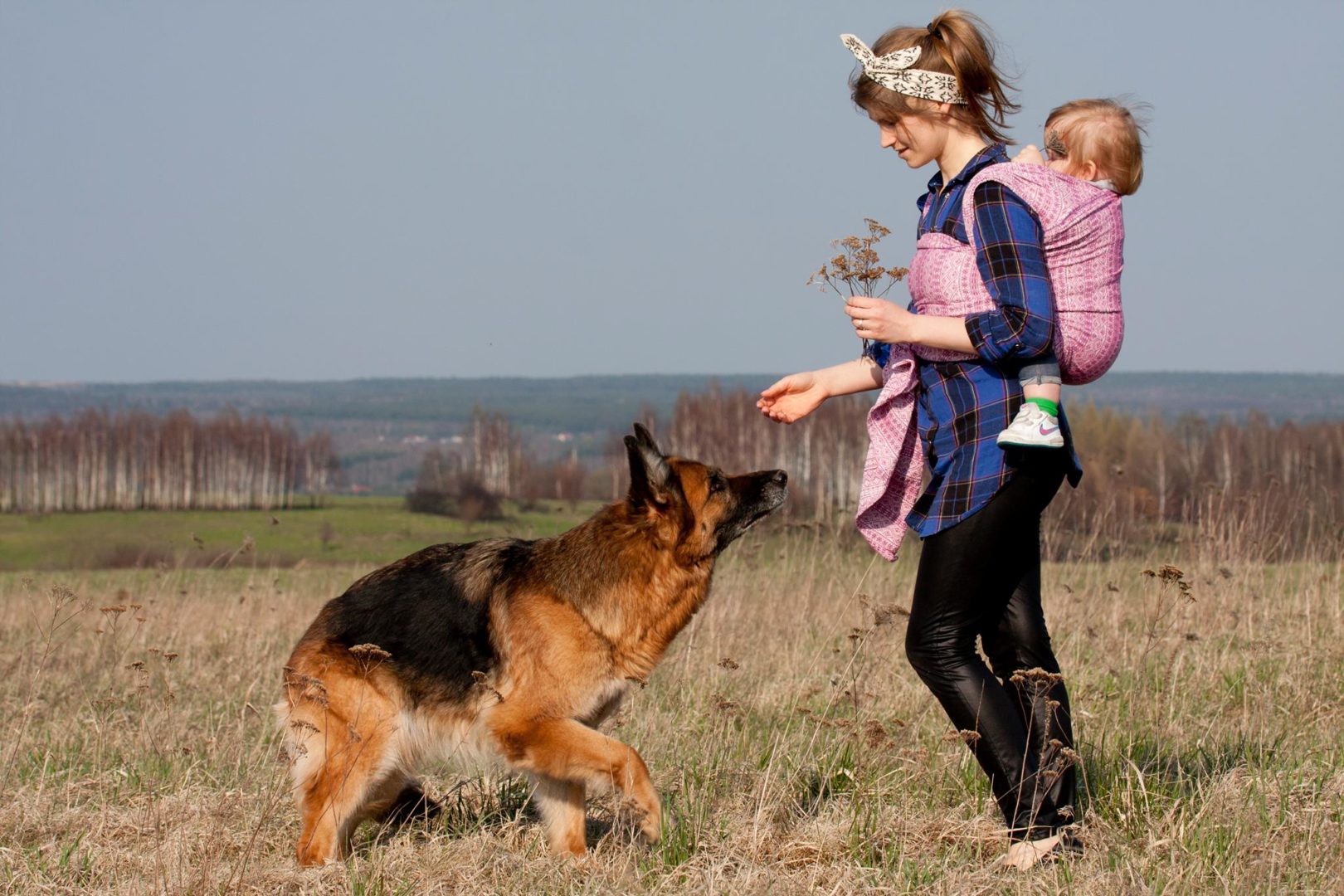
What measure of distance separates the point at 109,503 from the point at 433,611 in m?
103

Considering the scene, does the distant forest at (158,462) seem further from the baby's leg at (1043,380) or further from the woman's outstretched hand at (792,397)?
the baby's leg at (1043,380)

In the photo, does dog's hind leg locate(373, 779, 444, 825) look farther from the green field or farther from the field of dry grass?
the green field

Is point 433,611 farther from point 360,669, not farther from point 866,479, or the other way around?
point 866,479

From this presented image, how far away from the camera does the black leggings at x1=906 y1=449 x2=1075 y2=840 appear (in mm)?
3939

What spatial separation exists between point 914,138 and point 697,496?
1904mm

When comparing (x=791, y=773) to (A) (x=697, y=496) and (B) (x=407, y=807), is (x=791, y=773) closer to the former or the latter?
(A) (x=697, y=496)

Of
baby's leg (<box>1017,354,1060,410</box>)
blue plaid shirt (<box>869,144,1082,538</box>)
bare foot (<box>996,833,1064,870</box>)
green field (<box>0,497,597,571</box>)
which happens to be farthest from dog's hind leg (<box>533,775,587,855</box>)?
green field (<box>0,497,597,571</box>)

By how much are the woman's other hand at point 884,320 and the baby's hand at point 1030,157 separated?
2.14 ft

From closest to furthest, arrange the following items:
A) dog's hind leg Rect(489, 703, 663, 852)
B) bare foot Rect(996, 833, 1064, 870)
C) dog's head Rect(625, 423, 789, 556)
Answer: bare foot Rect(996, 833, 1064, 870)
dog's hind leg Rect(489, 703, 663, 852)
dog's head Rect(625, 423, 789, 556)

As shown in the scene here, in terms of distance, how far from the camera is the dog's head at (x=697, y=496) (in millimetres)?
5086

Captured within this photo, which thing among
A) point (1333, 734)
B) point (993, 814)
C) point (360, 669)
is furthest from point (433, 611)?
point (1333, 734)

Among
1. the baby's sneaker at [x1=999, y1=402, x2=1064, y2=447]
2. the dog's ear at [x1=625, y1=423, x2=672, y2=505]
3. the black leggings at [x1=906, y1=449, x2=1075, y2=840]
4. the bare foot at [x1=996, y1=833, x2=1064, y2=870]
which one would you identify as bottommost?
the bare foot at [x1=996, y1=833, x2=1064, y2=870]

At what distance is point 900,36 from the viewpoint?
402cm

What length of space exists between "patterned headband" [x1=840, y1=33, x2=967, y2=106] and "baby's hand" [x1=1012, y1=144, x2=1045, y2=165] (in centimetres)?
28
